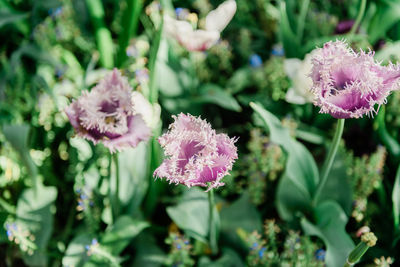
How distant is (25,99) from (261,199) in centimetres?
98

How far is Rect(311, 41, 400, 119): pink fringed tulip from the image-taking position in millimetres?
822

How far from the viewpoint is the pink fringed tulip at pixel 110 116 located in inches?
36.2

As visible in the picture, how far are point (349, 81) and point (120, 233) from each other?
0.72 metres

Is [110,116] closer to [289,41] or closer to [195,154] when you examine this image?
[195,154]

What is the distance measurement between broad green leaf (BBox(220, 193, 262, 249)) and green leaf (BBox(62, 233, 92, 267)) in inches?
16.2

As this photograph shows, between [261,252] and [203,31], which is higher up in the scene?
[203,31]

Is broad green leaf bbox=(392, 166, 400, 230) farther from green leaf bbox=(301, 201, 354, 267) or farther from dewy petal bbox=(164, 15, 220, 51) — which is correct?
dewy petal bbox=(164, 15, 220, 51)

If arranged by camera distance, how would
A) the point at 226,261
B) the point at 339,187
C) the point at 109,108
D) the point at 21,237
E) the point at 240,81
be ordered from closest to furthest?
the point at 109,108 → the point at 21,237 → the point at 226,261 → the point at 339,187 → the point at 240,81

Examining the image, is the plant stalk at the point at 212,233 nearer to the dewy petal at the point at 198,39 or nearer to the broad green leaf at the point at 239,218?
the broad green leaf at the point at 239,218

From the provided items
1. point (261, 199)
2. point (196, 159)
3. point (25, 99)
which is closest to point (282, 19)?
point (261, 199)

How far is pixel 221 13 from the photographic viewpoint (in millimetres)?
1167

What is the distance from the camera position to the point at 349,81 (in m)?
0.86

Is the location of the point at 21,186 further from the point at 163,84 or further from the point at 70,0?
the point at 70,0

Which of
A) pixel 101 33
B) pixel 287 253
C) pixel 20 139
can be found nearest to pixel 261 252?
pixel 287 253
